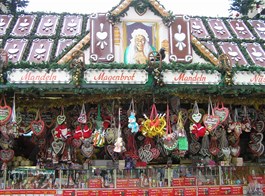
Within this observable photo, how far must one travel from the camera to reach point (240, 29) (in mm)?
12406

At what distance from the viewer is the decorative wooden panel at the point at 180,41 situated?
9.38 m

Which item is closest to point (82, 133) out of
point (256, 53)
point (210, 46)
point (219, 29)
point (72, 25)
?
point (72, 25)

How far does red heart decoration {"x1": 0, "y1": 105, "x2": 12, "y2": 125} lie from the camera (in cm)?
801

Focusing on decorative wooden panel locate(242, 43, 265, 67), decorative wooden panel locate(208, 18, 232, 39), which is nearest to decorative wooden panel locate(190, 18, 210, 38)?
decorative wooden panel locate(208, 18, 232, 39)

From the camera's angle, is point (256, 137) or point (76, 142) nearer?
point (76, 142)

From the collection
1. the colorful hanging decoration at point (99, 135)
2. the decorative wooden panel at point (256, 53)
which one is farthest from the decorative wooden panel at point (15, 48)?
the decorative wooden panel at point (256, 53)

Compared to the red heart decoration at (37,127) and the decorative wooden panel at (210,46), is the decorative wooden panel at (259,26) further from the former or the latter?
the red heart decoration at (37,127)

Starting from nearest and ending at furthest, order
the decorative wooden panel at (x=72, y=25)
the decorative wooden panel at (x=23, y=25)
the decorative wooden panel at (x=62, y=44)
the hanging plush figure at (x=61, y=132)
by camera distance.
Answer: the hanging plush figure at (x=61, y=132) < the decorative wooden panel at (x=62, y=44) < the decorative wooden panel at (x=23, y=25) < the decorative wooden panel at (x=72, y=25)

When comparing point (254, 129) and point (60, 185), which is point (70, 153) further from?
point (254, 129)

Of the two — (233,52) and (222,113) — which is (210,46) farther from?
(222,113)

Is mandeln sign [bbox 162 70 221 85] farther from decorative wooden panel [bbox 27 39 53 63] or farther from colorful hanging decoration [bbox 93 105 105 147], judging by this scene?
decorative wooden panel [bbox 27 39 53 63]

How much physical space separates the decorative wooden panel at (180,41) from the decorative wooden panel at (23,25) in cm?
426

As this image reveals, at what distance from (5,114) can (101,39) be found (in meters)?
2.88

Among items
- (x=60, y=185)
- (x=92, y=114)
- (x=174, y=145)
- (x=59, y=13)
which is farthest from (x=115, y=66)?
(x=59, y=13)
